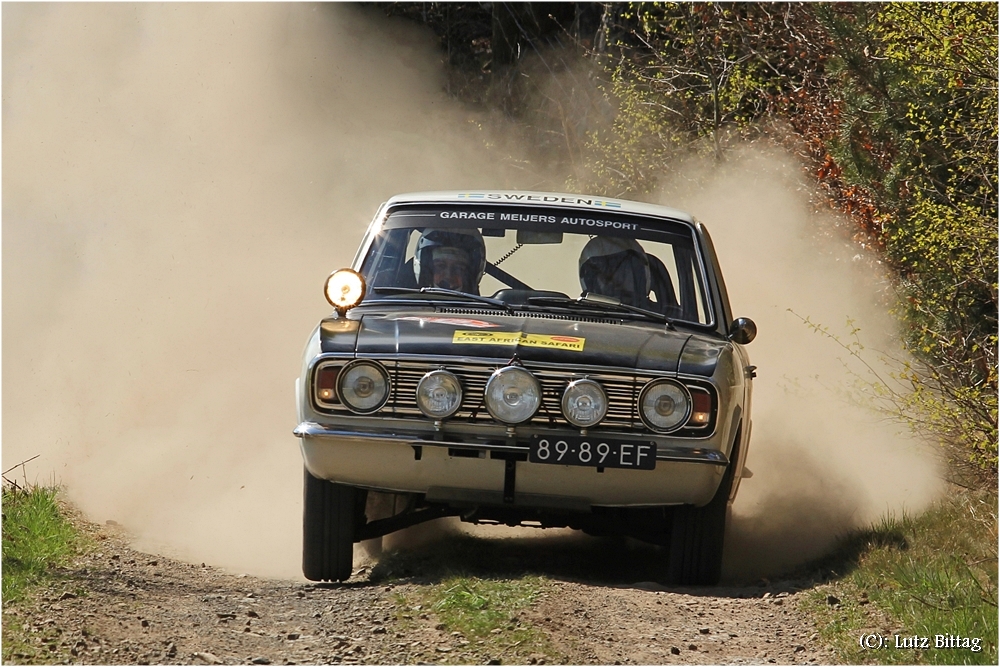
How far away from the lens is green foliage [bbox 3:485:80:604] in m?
5.36

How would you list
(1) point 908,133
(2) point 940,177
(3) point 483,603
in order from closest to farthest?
(3) point 483,603 → (1) point 908,133 → (2) point 940,177

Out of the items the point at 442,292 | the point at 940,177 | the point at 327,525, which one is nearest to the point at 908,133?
the point at 940,177

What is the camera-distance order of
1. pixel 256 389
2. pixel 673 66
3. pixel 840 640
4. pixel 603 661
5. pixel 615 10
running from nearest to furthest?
pixel 603 661 → pixel 840 640 → pixel 256 389 → pixel 673 66 → pixel 615 10

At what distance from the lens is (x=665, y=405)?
5.26m

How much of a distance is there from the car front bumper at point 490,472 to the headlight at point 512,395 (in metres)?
0.11

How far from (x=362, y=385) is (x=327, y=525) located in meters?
0.72

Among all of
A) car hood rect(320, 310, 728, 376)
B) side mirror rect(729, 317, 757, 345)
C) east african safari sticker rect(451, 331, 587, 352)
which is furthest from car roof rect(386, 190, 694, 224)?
east african safari sticker rect(451, 331, 587, 352)

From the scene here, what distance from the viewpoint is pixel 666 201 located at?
14.2m

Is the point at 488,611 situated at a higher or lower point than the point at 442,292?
lower

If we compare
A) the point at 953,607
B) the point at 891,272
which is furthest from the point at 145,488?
the point at 891,272

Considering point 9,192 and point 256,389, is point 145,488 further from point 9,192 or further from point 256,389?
point 9,192

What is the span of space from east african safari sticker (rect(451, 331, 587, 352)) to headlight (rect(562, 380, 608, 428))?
179mm

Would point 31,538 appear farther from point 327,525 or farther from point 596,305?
point 596,305

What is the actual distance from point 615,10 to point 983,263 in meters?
11.0
